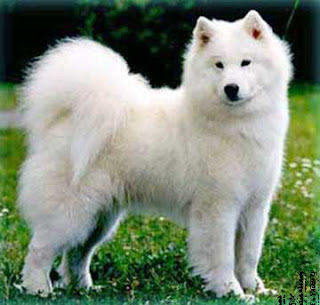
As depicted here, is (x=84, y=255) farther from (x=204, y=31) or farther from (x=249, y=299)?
(x=204, y=31)

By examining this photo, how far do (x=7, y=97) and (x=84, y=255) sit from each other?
24.1 feet

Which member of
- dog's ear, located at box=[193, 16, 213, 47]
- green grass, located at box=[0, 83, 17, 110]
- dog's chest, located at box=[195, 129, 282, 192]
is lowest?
green grass, located at box=[0, 83, 17, 110]

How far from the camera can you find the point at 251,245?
5.80 metres

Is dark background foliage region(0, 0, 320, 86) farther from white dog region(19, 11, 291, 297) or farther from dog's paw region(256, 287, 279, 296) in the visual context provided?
dog's paw region(256, 287, 279, 296)

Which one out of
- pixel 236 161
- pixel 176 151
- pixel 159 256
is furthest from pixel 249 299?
pixel 159 256

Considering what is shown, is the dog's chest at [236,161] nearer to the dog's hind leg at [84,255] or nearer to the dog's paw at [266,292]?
the dog's paw at [266,292]

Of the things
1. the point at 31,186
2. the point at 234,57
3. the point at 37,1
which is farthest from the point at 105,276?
→ the point at 37,1

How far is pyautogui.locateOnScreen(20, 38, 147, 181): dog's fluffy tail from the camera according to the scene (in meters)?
5.63

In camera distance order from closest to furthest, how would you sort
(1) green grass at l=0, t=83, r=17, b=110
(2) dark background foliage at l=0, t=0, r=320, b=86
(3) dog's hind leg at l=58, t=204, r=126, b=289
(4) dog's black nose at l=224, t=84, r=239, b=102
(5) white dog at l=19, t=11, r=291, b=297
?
(4) dog's black nose at l=224, t=84, r=239, b=102, (5) white dog at l=19, t=11, r=291, b=297, (3) dog's hind leg at l=58, t=204, r=126, b=289, (2) dark background foliage at l=0, t=0, r=320, b=86, (1) green grass at l=0, t=83, r=17, b=110

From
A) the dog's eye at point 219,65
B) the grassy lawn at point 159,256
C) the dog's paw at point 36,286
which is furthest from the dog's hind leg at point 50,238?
the dog's eye at point 219,65

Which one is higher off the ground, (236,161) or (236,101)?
(236,101)

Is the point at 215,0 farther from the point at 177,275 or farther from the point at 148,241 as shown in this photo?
the point at 177,275

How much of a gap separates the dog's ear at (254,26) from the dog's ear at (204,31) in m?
0.22

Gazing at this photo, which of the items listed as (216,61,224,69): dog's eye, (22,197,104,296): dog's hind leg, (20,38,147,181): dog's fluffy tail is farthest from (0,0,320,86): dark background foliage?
(22,197,104,296): dog's hind leg
